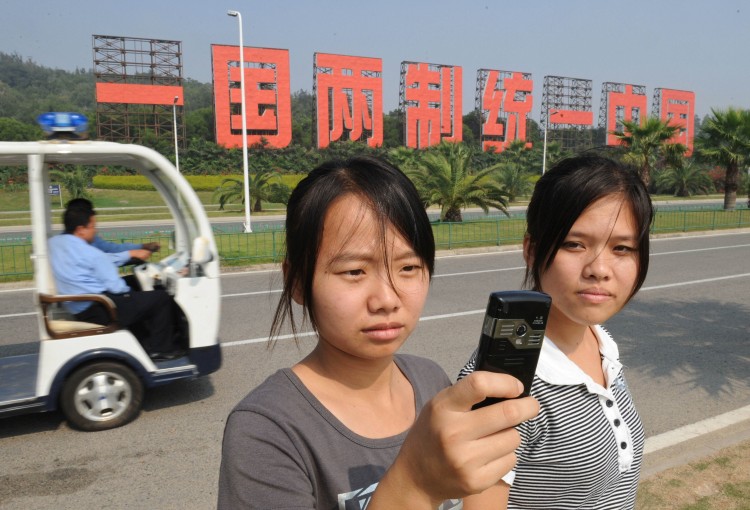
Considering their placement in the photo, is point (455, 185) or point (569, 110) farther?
point (569, 110)

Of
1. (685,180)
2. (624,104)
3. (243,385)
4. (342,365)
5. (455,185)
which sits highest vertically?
(624,104)

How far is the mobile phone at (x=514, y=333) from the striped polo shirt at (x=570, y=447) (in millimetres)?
550

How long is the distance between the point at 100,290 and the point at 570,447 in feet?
13.7

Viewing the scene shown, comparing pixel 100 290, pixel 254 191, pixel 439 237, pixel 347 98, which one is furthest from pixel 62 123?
pixel 347 98

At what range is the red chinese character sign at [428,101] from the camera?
46375mm

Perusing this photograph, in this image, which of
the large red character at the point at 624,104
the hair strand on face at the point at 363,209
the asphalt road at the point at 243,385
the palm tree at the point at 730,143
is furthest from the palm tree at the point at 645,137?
the large red character at the point at 624,104

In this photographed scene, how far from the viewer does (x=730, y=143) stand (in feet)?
84.5

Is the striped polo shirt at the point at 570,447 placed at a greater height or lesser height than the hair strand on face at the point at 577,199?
lesser

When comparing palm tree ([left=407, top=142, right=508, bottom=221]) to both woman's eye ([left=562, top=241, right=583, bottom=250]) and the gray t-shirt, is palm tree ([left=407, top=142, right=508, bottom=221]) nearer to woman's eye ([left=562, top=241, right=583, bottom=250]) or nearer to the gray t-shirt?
woman's eye ([left=562, top=241, right=583, bottom=250])

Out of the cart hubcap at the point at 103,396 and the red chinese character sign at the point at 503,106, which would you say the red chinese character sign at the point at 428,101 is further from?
the cart hubcap at the point at 103,396

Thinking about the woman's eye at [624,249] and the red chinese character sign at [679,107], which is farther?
the red chinese character sign at [679,107]

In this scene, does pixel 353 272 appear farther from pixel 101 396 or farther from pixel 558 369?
pixel 101 396

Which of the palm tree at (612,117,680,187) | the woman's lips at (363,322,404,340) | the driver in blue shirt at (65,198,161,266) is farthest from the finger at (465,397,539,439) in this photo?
the palm tree at (612,117,680,187)

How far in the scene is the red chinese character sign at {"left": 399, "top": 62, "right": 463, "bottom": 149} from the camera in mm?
46375
